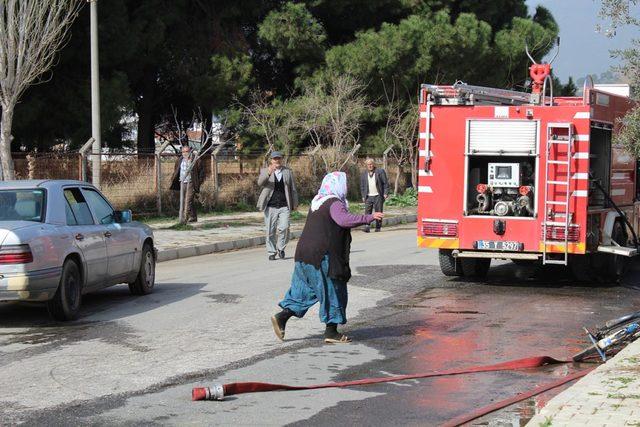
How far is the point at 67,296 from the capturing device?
1071 cm

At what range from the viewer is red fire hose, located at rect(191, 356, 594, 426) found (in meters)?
7.02

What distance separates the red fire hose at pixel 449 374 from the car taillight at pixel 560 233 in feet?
16.6

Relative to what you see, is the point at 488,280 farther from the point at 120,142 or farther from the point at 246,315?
the point at 120,142

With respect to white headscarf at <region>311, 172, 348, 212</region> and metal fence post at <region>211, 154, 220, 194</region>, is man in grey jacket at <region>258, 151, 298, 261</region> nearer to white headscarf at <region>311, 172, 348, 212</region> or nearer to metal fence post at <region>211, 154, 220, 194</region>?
white headscarf at <region>311, 172, 348, 212</region>

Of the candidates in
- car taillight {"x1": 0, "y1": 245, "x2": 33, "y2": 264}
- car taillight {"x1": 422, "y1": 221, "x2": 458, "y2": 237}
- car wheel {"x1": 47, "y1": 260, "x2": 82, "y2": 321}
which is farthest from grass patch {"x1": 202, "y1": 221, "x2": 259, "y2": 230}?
car taillight {"x1": 0, "y1": 245, "x2": 33, "y2": 264}

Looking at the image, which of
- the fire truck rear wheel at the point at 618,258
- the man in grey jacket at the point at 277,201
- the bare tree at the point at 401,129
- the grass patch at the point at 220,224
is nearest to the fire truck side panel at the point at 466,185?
the fire truck rear wheel at the point at 618,258

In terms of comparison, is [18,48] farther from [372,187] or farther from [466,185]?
[466,185]

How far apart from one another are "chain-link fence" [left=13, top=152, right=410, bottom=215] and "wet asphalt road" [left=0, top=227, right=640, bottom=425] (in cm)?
971

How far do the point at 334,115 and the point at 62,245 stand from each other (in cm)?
2432

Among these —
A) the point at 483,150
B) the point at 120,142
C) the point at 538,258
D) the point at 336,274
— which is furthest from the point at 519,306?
the point at 120,142

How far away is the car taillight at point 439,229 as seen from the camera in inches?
563

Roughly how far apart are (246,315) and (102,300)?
242 cm

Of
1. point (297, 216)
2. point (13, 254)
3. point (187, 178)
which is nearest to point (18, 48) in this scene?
point (187, 178)

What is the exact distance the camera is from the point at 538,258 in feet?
45.5
